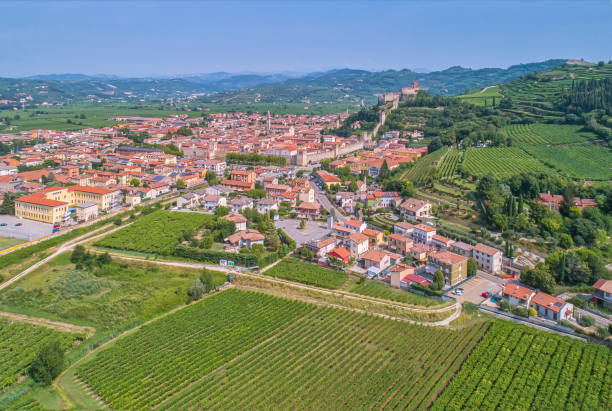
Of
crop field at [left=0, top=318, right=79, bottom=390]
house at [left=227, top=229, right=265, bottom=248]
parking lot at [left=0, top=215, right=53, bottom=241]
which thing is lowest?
crop field at [left=0, top=318, right=79, bottom=390]

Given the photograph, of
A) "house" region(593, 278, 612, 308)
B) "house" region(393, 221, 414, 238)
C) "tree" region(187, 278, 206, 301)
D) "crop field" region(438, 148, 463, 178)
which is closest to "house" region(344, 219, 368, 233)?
"house" region(393, 221, 414, 238)

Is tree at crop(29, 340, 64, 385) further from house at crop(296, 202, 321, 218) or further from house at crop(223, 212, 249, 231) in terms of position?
house at crop(296, 202, 321, 218)

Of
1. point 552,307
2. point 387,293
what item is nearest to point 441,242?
point 387,293

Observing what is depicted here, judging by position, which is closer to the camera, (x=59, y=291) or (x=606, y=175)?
(x=59, y=291)

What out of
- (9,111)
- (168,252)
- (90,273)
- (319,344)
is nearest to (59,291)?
(90,273)

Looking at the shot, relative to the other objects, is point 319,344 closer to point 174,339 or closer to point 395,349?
point 395,349

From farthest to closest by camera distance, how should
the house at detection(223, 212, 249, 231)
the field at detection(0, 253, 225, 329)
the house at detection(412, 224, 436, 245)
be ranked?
the house at detection(223, 212, 249, 231)
the house at detection(412, 224, 436, 245)
the field at detection(0, 253, 225, 329)
